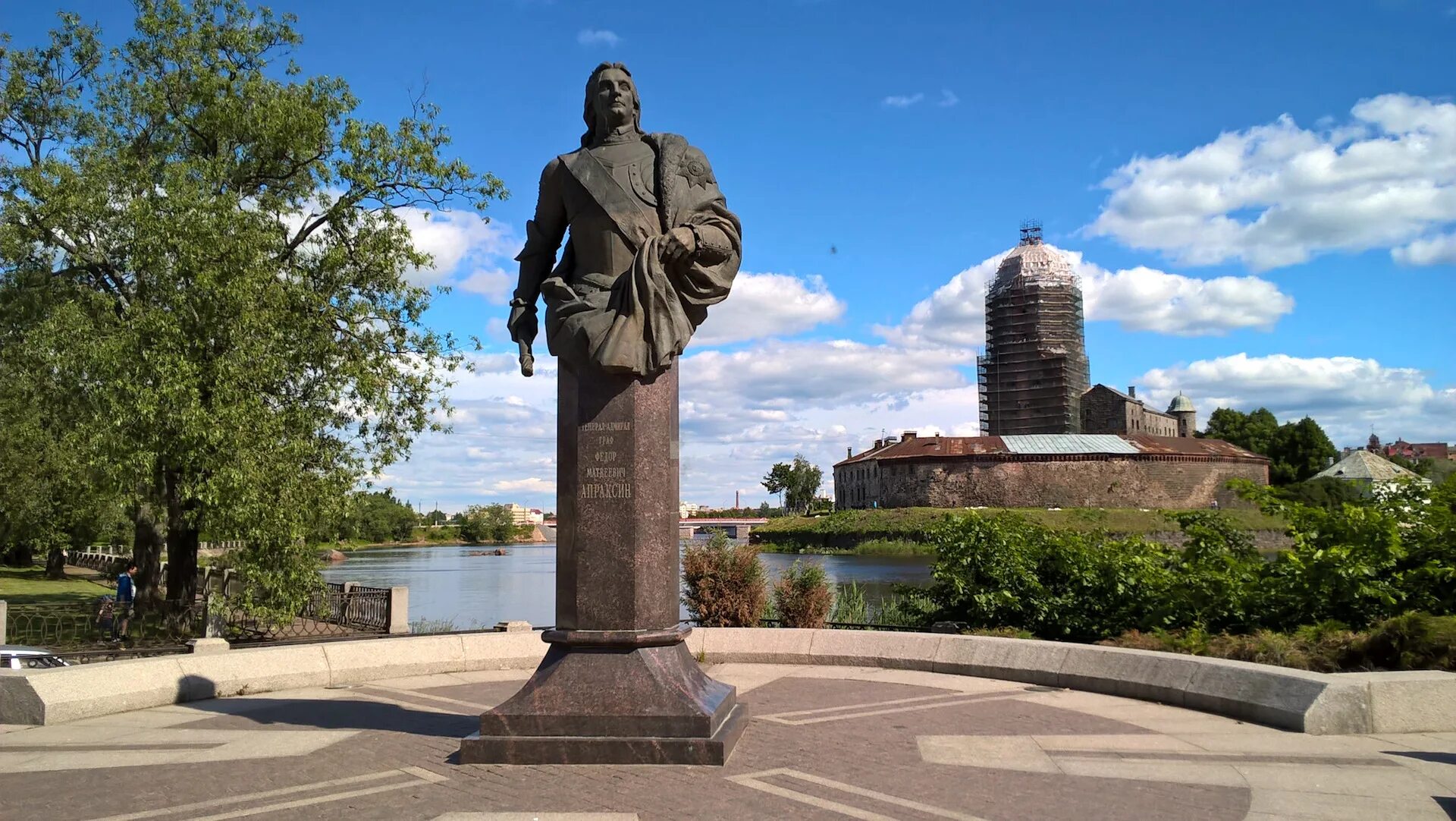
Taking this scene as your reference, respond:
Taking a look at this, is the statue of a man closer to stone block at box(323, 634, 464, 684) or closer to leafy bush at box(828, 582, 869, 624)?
stone block at box(323, 634, 464, 684)

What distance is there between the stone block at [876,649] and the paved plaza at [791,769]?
155cm

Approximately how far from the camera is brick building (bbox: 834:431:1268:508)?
85625mm

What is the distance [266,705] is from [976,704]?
5.41 m

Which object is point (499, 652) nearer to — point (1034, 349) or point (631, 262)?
point (631, 262)

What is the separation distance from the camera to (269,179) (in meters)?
18.9

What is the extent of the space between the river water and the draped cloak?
604 centimetres

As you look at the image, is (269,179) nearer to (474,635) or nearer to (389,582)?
(474,635)

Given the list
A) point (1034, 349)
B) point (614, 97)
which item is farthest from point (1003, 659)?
point (1034, 349)

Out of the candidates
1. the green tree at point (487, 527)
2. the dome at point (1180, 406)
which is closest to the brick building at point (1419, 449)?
the dome at point (1180, 406)

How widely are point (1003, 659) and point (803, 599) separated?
435 cm

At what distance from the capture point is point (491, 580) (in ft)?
124

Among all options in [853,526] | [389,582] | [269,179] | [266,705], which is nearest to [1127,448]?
[853,526]

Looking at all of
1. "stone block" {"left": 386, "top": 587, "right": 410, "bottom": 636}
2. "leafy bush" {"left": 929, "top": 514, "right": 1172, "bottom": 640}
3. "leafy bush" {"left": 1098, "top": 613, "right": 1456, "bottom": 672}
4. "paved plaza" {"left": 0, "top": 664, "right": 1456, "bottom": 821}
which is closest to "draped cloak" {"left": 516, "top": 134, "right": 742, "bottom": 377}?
"paved plaza" {"left": 0, "top": 664, "right": 1456, "bottom": 821}

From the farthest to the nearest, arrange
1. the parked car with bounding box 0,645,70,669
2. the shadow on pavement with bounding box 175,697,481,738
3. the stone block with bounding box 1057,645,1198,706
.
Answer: the parked car with bounding box 0,645,70,669, the stone block with bounding box 1057,645,1198,706, the shadow on pavement with bounding box 175,697,481,738
